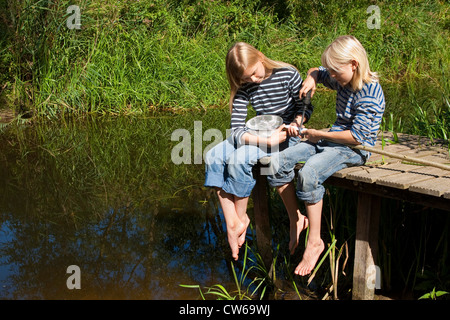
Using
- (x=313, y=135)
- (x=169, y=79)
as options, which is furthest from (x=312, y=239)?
(x=169, y=79)

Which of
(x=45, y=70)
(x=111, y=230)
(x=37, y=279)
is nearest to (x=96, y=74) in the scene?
(x=45, y=70)

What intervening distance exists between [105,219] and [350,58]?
2374 millimetres

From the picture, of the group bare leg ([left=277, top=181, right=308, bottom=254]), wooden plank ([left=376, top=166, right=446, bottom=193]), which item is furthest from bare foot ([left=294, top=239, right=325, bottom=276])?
wooden plank ([left=376, top=166, right=446, bottom=193])

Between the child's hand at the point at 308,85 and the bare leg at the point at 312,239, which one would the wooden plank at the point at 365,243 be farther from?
the child's hand at the point at 308,85

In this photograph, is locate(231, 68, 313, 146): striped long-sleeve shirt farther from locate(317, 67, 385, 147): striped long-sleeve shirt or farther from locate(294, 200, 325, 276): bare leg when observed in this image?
locate(294, 200, 325, 276): bare leg

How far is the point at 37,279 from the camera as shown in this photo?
3594mm

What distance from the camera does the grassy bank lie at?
7645mm

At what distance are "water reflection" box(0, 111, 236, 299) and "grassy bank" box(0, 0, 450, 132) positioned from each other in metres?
1.29

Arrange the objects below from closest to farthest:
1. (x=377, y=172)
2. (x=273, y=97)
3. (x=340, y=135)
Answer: (x=377, y=172)
(x=340, y=135)
(x=273, y=97)

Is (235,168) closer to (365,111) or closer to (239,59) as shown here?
(239,59)

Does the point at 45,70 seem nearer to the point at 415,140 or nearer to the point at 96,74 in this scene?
the point at 96,74

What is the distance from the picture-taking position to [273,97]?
3.39 m

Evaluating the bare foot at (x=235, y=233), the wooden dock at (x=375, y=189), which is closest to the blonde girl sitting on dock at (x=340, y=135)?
the wooden dock at (x=375, y=189)
